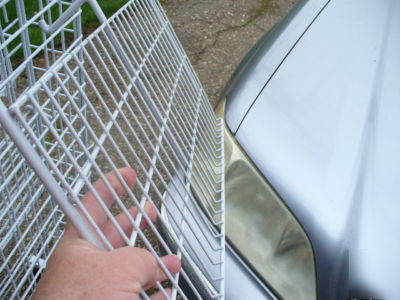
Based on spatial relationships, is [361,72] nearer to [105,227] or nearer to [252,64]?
[252,64]

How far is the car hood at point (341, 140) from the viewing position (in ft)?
3.98

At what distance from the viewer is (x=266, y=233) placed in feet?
4.40

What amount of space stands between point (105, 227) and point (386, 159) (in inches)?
33.9

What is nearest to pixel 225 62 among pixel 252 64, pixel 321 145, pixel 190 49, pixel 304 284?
pixel 190 49

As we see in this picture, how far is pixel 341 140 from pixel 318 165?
0.42ft

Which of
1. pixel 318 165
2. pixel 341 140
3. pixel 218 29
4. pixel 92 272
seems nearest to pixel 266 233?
pixel 318 165

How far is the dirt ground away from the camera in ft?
11.6

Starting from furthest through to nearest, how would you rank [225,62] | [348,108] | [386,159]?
[225,62] → [348,108] → [386,159]

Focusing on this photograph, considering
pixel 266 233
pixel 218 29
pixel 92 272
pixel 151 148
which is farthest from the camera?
pixel 218 29

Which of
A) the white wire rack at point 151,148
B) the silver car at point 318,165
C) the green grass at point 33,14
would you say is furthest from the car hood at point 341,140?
the green grass at point 33,14

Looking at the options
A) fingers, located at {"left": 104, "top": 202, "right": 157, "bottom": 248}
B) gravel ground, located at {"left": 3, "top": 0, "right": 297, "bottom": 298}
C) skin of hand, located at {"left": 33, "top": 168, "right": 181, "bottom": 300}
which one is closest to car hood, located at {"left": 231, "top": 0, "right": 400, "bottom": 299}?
fingers, located at {"left": 104, "top": 202, "right": 157, "bottom": 248}

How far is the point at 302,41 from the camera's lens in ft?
5.68

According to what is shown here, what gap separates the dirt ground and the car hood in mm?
1577

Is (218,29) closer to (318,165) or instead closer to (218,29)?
(218,29)
